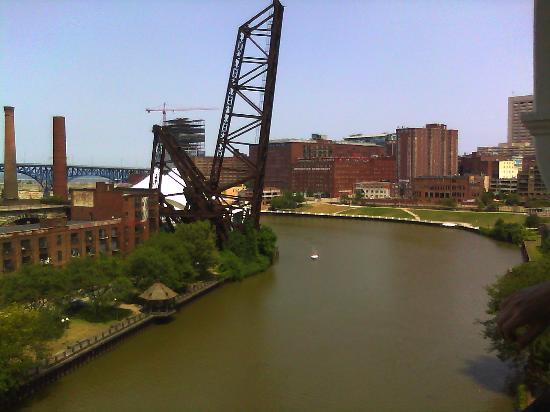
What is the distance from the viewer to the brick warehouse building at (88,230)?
13.4 meters

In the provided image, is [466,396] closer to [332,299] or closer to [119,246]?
[332,299]

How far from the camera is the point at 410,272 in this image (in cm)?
1847

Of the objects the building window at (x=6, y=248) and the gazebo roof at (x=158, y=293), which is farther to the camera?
the building window at (x=6, y=248)

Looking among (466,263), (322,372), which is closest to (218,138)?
(466,263)

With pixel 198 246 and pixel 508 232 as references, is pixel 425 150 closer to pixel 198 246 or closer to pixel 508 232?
pixel 508 232

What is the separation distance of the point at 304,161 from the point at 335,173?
5.15m

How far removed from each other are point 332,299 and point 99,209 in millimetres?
7721

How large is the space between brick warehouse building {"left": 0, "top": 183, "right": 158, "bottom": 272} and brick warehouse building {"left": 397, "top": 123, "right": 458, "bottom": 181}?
160ft

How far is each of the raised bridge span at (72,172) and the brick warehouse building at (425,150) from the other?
96.2 ft

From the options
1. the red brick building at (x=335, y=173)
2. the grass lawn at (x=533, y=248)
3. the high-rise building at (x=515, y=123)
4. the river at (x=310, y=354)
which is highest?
the high-rise building at (x=515, y=123)

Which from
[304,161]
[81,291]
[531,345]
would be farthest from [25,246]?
[304,161]

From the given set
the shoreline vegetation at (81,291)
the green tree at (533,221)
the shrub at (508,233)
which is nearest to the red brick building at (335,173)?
the green tree at (533,221)

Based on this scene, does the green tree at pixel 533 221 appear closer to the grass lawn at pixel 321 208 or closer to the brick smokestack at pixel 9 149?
the grass lawn at pixel 321 208

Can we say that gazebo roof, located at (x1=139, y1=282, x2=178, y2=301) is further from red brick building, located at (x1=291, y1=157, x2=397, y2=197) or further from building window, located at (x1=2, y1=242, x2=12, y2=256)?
red brick building, located at (x1=291, y1=157, x2=397, y2=197)
